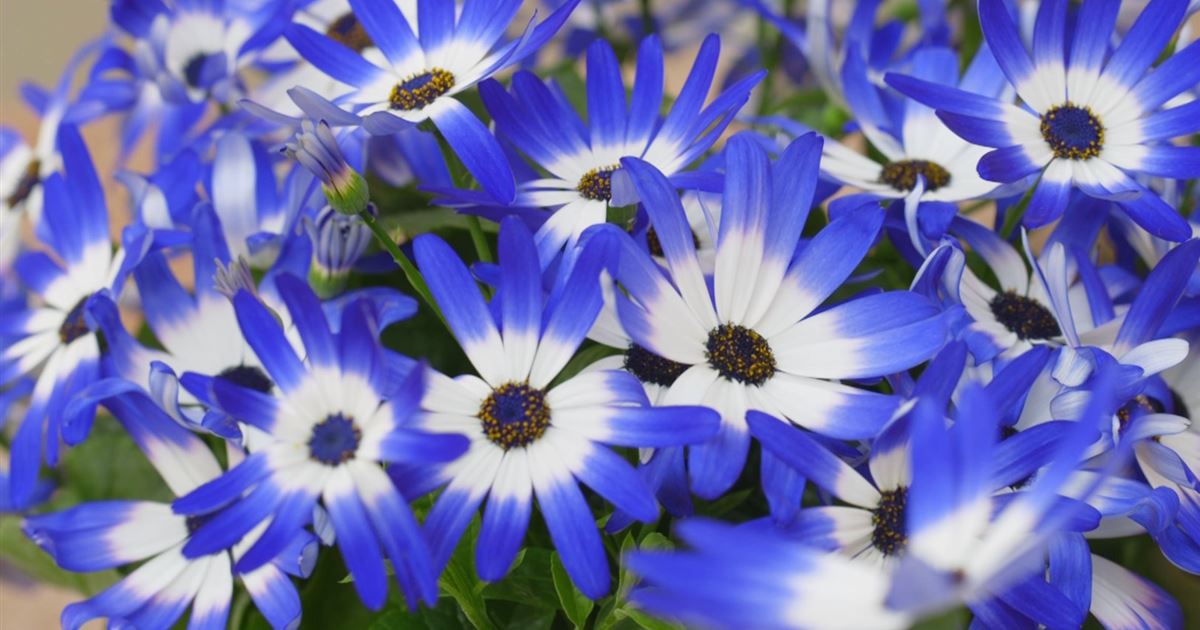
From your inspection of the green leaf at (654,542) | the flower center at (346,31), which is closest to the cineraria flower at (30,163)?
the flower center at (346,31)

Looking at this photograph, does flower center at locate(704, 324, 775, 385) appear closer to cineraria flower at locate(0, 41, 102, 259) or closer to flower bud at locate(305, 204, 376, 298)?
flower bud at locate(305, 204, 376, 298)

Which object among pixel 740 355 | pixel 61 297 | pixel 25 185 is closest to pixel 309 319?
pixel 740 355

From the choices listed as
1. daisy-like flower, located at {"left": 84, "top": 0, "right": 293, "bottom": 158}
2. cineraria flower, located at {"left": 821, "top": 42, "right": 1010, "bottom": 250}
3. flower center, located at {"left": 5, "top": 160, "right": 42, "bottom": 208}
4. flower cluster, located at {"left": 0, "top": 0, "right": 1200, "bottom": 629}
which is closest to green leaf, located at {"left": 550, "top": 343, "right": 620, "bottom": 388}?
flower cluster, located at {"left": 0, "top": 0, "right": 1200, "bottom": 629}

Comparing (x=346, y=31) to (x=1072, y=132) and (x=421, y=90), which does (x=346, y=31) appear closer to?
(x=421, y=90)

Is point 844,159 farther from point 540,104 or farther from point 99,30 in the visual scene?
point 99,30

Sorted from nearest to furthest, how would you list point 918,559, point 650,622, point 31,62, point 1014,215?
1. point 918,559
2. point 650,622
3. point 1014,215
4. point 31,62

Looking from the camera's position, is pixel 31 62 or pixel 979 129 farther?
pixel 31 62

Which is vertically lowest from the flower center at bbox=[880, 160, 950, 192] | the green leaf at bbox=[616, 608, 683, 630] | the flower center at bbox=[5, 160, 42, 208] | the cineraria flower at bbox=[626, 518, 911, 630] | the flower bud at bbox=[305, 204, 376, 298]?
the cineraria flower at bbox=[626, 518, 911, 630]
